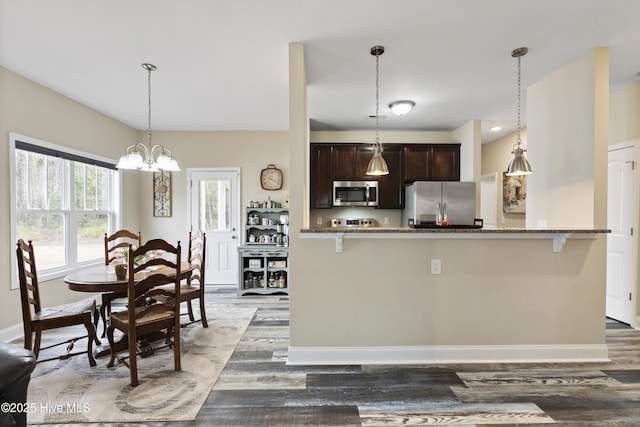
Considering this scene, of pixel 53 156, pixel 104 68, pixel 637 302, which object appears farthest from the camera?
pixel 53 156

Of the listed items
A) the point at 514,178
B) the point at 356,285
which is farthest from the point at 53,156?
the point at 514,178

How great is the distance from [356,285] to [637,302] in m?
3.18

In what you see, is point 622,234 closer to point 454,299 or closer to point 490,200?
point 490,200

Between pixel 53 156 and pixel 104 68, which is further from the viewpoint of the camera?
pixel 53 156

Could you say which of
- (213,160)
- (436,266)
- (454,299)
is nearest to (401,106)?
(436,266)

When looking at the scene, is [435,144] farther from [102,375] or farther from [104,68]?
[102,375]

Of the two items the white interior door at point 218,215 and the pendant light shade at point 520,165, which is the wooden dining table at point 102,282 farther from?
the pendant light shade at point 520,165

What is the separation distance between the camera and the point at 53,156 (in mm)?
3406

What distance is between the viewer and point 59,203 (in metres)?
3.58

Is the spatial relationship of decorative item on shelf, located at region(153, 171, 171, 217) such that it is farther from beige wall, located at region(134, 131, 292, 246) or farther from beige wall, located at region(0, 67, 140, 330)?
beige wall, located at region(0, 67, 140, 330)

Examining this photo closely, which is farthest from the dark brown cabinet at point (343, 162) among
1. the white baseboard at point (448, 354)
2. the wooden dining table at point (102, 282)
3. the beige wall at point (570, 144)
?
the white baseboard at point (448, 354)

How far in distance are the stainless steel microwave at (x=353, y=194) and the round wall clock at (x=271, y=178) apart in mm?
993

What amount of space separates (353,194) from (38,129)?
4.05m

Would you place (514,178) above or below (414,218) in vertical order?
above
